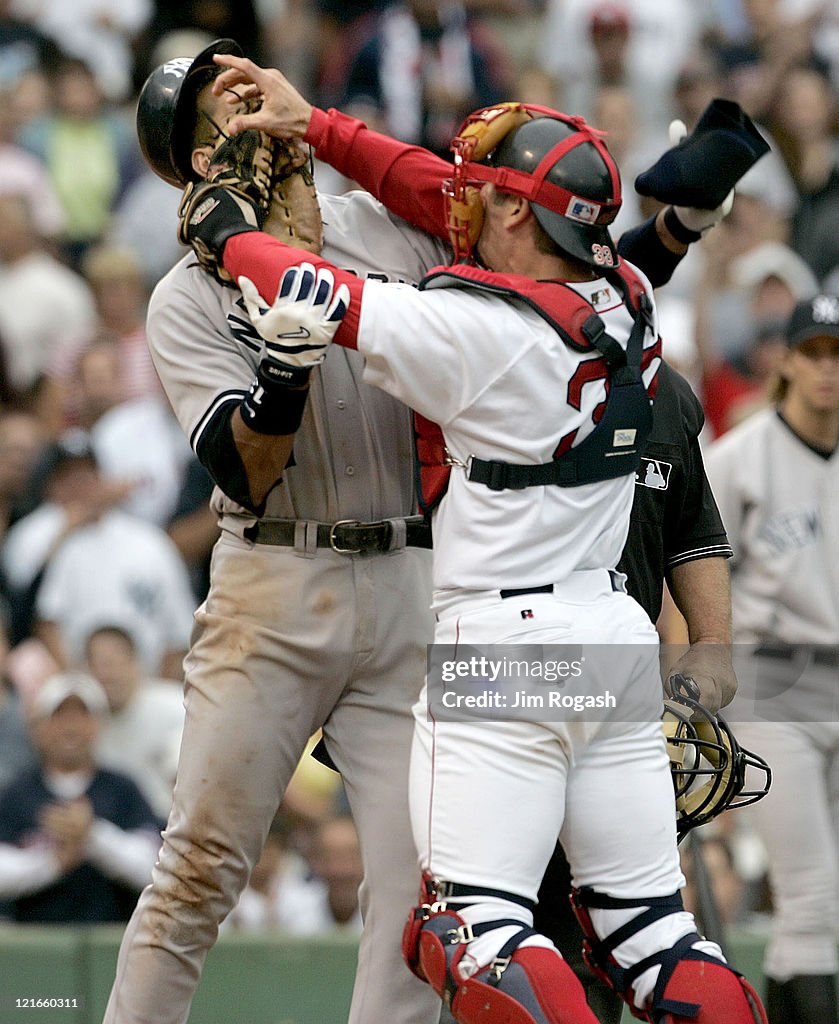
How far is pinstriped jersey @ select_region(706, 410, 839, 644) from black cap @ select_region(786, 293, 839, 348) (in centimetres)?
30

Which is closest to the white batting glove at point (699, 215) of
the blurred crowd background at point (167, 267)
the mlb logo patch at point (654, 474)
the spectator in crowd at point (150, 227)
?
the mlb logo patch at point (654, 474)

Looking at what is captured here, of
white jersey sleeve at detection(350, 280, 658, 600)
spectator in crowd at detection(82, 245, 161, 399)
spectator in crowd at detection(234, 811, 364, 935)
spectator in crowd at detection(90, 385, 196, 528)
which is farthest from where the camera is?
spectator in crowd at detection(82, 245, 161, 399)

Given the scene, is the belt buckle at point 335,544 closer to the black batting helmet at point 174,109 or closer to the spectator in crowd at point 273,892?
the black batting helmet at point 174,109

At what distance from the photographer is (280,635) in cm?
378

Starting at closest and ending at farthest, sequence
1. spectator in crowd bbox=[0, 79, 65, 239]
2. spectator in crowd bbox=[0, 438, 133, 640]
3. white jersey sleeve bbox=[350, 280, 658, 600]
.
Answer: white jersey sleeve bbox=[350, 280, 658, 600] → spectator in crowd bbox=[0, 438, 133, 640] → spectator in crowd bbox=[0, 79, 65, 239]

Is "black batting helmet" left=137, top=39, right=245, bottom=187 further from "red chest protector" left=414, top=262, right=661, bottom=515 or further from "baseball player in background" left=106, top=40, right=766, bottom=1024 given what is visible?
"red chest protector" left=414, top=262, right=661, bottom=515

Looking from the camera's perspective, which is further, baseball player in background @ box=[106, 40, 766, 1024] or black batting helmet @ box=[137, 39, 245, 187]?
black batting helmet @ box=[137, 39, 245, 187]

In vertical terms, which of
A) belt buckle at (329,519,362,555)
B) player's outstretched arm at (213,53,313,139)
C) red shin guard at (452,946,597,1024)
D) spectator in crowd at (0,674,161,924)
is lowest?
spectator in crowd at (0,674,161,924)

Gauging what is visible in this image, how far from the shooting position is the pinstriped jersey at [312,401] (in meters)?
3.78

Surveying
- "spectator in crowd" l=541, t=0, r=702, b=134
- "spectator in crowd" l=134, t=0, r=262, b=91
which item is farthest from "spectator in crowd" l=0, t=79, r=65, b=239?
"spectator in crowd" l=541, t=0, r=702, b=134

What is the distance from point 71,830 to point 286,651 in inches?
114

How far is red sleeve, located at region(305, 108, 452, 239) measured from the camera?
12.7 ft

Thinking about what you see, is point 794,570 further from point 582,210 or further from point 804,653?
point 582,210

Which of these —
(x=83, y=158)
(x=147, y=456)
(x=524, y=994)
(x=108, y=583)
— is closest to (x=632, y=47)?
(x=83, y=158)
